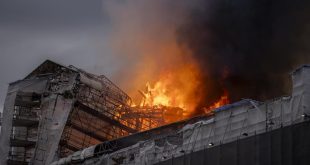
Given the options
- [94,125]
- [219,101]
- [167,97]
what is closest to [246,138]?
[219,101]

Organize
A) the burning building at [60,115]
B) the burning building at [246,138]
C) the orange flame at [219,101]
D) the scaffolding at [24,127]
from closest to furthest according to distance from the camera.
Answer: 1. the burning building at [246,138]
2. the burning building at [60,115]
3. the scaffolding at [24,127]
4. the orange flame at [219,101]

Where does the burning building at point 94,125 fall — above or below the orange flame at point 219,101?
below

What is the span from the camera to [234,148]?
47.9m

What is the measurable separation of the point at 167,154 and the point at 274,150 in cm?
1324

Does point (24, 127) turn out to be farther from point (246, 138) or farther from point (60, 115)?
point (246, 138)

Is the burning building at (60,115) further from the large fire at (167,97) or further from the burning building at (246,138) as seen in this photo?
the burning building at (246,138)

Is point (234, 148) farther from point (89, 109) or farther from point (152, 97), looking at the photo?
point (152, 97)

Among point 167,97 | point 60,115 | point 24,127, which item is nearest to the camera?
point 60,115

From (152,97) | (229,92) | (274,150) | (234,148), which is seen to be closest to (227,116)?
(234,148)

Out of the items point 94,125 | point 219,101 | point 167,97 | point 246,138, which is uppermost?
point 167,97

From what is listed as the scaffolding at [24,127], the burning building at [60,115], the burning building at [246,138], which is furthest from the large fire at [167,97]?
the burning building at [246,138]

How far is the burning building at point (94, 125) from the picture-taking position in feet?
174

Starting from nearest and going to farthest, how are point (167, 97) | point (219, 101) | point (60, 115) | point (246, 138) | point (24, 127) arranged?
point (246, 138) < point (60, 115) < point (219, 101) < point (24, 127) < point (167, 97)

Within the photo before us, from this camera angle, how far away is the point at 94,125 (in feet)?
262
